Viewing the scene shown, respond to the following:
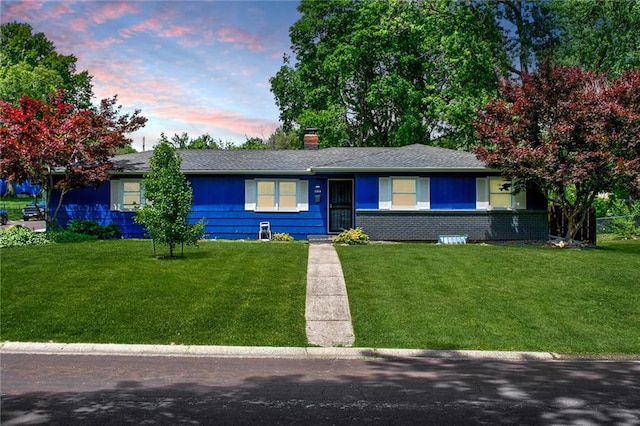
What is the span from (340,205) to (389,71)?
2183 cm

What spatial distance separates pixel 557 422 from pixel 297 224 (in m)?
17.9

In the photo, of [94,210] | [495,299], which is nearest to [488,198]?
[495,299]

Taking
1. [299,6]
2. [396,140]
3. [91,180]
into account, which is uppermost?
[299,6]

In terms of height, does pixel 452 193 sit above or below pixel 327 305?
above

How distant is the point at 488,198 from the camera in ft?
73.3

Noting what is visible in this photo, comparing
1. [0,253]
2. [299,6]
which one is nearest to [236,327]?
[0,253]

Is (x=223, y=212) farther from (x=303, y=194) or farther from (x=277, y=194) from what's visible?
(x=303, y=194)

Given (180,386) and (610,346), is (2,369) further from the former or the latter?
(610,346)

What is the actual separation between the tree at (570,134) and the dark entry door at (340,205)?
5.93m

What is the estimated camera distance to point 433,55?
3888 cm

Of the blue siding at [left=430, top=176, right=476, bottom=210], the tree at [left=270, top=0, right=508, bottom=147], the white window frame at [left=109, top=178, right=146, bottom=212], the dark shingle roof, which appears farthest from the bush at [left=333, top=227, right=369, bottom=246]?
the tree at [left=270, top=0, right=508, bottom=147]

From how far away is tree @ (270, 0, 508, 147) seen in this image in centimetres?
3238

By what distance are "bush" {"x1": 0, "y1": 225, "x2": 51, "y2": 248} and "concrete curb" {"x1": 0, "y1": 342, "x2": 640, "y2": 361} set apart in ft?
35.2

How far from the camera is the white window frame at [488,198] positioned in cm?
2230
